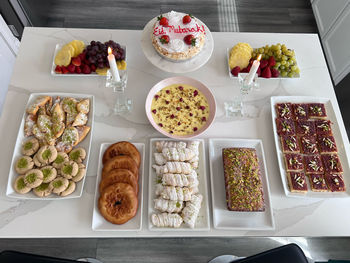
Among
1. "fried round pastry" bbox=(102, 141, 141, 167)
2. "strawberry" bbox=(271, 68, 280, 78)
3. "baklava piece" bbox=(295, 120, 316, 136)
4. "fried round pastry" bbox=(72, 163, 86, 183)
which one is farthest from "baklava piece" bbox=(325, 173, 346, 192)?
"fried round pastry" bbox=(72, 163, 86, 183)

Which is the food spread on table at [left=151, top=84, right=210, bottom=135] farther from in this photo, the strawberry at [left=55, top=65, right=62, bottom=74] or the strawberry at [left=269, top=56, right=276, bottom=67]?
the strawberry at [left=55, top=65, right=62, bottom=74]

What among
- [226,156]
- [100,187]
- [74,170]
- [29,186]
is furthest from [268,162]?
[29,186]

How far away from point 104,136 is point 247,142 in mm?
836

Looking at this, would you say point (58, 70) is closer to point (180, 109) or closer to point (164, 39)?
point (164, 39)

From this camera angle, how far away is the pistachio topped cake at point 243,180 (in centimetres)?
128

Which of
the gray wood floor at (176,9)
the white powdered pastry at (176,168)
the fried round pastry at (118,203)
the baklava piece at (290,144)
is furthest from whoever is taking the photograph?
the gray wood floor at (176,9)

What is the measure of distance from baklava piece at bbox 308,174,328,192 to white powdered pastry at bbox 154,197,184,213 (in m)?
0.72

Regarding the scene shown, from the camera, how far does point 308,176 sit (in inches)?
55.7

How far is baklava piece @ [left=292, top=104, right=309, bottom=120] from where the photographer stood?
1537 millimetres

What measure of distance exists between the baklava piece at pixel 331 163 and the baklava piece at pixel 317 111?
24cm

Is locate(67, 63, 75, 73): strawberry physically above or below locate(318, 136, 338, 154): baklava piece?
above

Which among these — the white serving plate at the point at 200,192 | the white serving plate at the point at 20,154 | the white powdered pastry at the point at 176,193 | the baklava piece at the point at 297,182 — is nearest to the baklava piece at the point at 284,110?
the baklava piece at the point at 297,182

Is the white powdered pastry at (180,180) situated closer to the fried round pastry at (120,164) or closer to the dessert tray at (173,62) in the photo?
the fried round pastry at (120,164)

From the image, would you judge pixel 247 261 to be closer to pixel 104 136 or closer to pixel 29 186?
pixel 104 136
